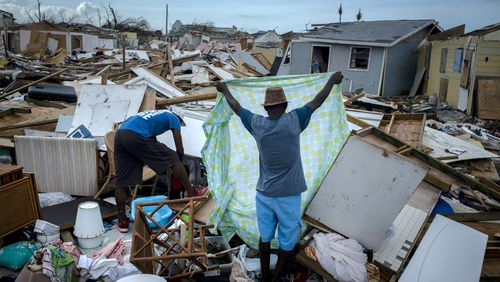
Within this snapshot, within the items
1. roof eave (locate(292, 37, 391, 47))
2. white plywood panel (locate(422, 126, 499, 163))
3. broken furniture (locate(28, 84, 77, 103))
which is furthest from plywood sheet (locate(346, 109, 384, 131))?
roof eave (locate(292, 37, 391, 47))

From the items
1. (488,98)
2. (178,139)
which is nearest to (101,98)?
(178,139)

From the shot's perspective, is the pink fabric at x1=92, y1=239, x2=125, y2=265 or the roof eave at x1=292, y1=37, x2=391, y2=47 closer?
the pink fabric at x1=92, y1=239, x2=125, y2=265

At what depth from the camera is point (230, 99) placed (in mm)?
3471

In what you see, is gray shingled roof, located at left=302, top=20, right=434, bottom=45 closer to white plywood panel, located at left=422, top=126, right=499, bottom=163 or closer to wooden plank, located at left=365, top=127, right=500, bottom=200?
white plywood panel, located at left=422, top=126, right=499, bottom=163

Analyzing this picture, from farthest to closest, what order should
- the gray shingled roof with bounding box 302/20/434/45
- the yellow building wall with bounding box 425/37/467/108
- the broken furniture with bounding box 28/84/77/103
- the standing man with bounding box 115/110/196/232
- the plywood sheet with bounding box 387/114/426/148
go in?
the gray shingled roof with bounding box 302/20/434/45
the yellow building wall with bounding box 425/37/467/108
the broken furniture with bounding box 28/84/77/103
the plywood sheet with bounding box 387/114/426/148
the standing man with bounding box 115/110/196/232

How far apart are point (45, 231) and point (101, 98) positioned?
2.89 meters

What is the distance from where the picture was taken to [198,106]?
708cm

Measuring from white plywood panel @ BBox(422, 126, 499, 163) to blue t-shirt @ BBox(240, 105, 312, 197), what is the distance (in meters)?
3.97

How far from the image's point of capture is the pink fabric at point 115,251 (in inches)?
137

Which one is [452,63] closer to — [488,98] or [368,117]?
[488,98]

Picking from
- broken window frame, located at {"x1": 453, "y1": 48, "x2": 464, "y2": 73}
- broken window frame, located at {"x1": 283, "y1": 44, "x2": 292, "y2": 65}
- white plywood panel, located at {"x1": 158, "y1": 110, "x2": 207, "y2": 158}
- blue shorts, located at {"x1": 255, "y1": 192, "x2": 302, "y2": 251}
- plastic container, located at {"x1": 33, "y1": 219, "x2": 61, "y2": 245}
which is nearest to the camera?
blue shorts, located at {"x1": 255, "y1": 192, "x2": 302, "y2": 251}

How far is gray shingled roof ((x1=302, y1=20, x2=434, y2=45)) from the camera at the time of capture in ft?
55.1

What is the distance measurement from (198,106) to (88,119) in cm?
189

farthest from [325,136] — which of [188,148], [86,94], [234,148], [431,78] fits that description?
[431,78]
